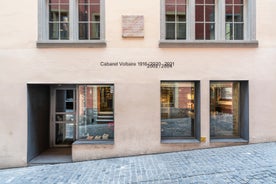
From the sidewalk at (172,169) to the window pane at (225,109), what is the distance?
2.58 ft

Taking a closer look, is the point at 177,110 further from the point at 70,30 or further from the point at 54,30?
the point at 54,30

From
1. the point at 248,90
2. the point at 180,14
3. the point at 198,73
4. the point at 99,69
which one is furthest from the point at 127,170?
the point at 180,14

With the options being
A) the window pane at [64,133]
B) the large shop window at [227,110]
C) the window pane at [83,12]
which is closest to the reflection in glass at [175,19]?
the large shop window at [227,110]

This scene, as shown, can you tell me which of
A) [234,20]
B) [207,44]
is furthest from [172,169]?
[234,20]

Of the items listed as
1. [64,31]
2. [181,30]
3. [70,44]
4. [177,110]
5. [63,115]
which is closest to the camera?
[70,44]

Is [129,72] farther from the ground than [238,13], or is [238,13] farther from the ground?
[238,13]

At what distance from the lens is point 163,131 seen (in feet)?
23.8

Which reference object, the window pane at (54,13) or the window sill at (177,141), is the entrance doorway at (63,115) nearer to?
the window pane at (54,13)

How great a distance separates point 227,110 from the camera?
7.42 metres

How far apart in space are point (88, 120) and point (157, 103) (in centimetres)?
260

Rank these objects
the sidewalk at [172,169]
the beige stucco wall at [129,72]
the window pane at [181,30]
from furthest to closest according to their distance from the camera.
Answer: the window pane at [181,30], the beige stucco wall at [129,72], the sidewalk at [172,169]

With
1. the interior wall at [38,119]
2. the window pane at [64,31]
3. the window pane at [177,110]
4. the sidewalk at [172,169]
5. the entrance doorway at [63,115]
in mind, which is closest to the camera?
the sidewalk at [172,169]

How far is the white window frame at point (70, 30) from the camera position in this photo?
666cm

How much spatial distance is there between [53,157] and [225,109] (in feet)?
20.7
